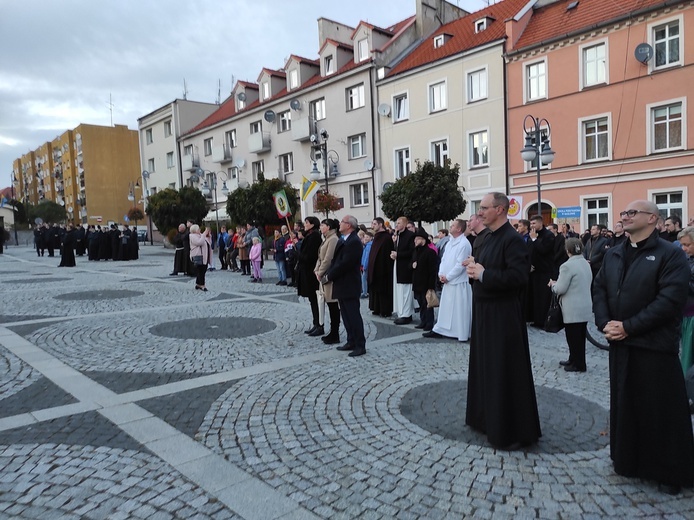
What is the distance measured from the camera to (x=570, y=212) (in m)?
22.0

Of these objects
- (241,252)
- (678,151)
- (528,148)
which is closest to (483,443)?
(528,148)

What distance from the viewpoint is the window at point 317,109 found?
3419 cm

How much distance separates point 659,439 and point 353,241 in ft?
15.0

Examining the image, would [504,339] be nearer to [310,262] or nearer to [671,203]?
[310,262]

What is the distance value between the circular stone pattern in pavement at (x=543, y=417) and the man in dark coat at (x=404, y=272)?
3817 mm

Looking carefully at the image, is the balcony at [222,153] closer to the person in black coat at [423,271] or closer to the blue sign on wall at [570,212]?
the blue sign on wall at [570,212]

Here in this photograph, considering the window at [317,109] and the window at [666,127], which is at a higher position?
the window at [317,109]

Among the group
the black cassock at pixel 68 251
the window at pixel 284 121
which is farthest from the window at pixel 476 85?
the black cassock at pixel 68 251

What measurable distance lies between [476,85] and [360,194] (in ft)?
31.7

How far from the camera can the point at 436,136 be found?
2789 cm

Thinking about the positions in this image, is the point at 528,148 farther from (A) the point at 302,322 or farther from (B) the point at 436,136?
(B) the point at 436,136

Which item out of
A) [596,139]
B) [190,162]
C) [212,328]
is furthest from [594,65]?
[190,162]

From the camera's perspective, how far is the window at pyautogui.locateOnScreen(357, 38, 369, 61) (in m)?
31.5

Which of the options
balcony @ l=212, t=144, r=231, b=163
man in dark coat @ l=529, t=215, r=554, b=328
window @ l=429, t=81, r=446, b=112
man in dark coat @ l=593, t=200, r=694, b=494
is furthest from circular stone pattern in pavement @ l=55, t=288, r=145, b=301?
balcony @ l=212, t=144, r=231, b=163
